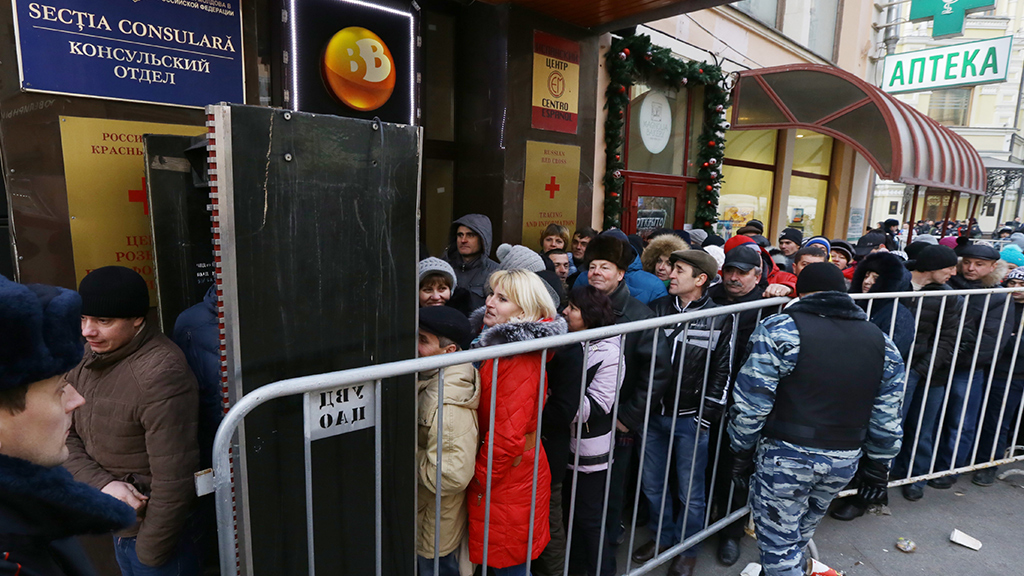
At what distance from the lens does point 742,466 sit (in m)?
2.71

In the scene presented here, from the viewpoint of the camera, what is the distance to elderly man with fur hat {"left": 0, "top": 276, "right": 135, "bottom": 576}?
0.87 meters

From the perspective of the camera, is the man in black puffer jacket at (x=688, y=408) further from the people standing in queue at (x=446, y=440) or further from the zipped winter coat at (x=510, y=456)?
the people standing in queue at (x=446, y=440)

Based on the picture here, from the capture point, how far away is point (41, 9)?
2859 mm

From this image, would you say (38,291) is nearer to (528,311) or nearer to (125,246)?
(528,311)

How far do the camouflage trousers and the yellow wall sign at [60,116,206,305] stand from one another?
3654 millimetres

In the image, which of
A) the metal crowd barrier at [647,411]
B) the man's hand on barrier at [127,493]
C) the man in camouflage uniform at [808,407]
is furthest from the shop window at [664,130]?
the man's hand on barrier at [127,493]

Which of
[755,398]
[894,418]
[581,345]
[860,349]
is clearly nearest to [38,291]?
[581,345]

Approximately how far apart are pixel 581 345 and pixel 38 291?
1.82 metres

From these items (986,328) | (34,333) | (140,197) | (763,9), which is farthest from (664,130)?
(34,333)

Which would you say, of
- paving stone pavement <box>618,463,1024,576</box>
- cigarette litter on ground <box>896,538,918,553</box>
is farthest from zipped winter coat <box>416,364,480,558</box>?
cigarette litter on ground <box>896,538,918,553</box>

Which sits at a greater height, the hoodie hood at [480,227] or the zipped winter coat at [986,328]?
the hoodie hood at [480,227]

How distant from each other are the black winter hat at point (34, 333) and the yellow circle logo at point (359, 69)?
3.64 metres

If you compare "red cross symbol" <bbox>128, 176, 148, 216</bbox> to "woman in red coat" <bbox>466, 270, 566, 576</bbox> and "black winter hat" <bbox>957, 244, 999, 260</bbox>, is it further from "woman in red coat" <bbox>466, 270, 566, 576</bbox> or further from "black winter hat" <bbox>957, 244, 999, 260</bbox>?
"black winter hat" <bbox>957, 244, 999, 260</bbox>

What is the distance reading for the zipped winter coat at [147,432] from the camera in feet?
6.40
